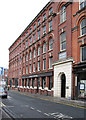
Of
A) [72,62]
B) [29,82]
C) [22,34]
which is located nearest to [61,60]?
[72,62]

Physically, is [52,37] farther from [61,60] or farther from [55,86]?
[55,86]

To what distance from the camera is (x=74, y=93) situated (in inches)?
878

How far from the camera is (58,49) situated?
27.5 metres

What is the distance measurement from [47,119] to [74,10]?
17793 millimetres

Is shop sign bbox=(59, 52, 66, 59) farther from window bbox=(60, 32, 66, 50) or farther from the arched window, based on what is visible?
the arched window

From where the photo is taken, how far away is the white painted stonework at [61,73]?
23359 mm

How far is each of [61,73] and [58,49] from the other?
3.86 meters

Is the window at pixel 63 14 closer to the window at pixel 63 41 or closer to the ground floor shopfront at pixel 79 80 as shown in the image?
the window at pixel 63 41

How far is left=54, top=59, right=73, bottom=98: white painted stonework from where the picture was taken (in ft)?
76.6

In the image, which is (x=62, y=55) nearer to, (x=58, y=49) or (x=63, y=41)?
(x=58, y=49)

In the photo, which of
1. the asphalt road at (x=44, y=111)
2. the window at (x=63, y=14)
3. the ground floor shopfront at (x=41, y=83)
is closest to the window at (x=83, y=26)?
the window at (x=63, y=14)

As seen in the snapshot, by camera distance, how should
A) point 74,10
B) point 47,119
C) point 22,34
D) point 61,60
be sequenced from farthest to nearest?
point 22,34, point 61,60, point 74,10, point 47,119

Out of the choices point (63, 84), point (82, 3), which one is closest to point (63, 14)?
point (82, 3)

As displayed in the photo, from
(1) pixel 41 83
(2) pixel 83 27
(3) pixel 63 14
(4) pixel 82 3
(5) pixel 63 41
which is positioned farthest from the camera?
(1) pixel 41 83
